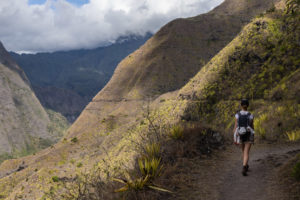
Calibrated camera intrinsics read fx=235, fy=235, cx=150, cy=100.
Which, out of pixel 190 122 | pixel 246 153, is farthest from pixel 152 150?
pixel 190 122

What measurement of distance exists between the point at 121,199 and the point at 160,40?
86767 mm

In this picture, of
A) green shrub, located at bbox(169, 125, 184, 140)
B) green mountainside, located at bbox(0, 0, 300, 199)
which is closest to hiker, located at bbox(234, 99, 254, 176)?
green mountainside, located at bbox(0, 0, 300, 199)

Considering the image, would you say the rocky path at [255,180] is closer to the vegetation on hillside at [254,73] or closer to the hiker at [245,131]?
the hiker at [245,131]

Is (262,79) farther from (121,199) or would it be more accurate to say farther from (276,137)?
(121,199)

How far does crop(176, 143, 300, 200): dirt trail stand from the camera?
505 centimetres

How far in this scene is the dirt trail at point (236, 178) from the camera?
5055 millimetres

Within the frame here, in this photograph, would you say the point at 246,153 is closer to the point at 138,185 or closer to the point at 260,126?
the point at 138,185

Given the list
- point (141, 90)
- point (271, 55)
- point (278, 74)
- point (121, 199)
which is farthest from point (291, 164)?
point (141, 90)

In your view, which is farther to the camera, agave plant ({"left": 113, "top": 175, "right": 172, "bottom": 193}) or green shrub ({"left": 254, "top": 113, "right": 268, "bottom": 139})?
green shrub ({"left": 254, "top": 113, "right": 268, "bottom": 139})

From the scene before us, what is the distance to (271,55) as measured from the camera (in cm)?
2152

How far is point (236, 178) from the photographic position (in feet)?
19.7

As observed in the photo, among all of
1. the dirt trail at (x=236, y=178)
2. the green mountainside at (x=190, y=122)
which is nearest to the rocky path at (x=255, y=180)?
the dirt trail at (x=236, y=178)

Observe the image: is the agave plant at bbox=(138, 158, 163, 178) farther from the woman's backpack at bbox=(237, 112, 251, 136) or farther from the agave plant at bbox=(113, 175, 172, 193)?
the woman's backpack at bbox=(237, 112, 251, 136)

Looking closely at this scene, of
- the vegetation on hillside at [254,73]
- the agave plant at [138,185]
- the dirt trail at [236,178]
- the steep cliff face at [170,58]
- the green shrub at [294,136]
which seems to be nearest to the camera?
the agave plant at [138,185]
